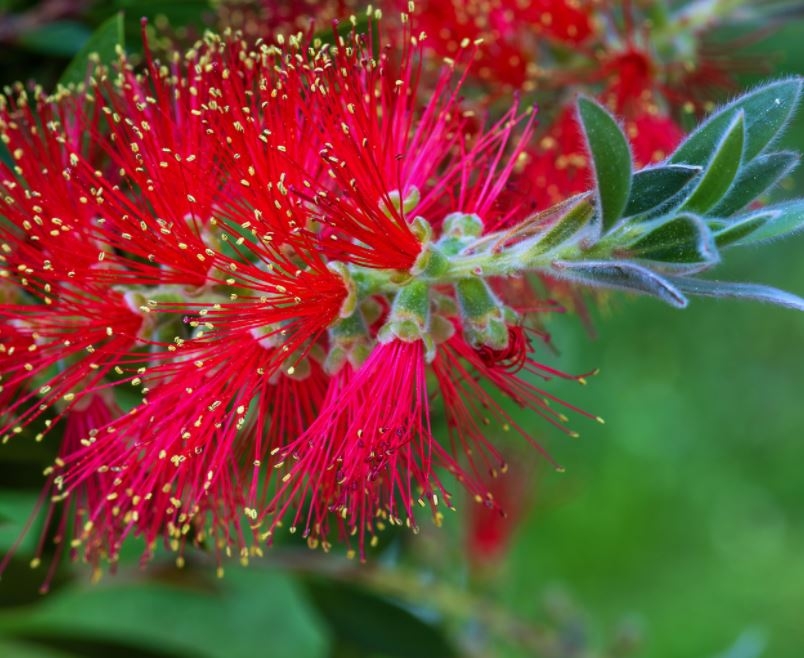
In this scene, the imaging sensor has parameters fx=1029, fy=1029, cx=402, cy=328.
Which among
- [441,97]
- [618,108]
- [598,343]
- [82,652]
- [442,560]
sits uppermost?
[598,343]

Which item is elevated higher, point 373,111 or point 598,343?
point 598,343

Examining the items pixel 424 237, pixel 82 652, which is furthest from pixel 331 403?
pixel 82 652

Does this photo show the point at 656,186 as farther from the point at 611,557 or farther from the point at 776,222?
the point at 611,557

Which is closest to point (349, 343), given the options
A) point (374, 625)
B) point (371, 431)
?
point (371, 431)

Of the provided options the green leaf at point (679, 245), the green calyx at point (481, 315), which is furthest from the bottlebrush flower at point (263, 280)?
the green leaf at point (679, 245)

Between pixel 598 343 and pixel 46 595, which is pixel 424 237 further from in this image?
pixel 598 343

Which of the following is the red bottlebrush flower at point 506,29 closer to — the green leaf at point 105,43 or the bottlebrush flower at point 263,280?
the bottlebrush flower at point 263,280

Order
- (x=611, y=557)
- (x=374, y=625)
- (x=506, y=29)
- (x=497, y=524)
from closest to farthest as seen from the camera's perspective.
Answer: (x=506, y=29), (x=374, y=625), (x=497, y=524), (x=611, y=557)
